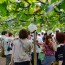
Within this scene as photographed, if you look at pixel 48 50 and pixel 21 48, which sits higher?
pixel 21 48

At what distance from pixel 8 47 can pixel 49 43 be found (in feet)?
3.88

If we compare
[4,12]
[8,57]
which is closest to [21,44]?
[8,57]

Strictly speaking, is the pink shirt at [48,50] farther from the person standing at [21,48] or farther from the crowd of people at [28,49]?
the person standing at [21,48]

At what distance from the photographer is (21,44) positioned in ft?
18.0

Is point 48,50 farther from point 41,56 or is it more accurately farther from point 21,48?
point 21,48

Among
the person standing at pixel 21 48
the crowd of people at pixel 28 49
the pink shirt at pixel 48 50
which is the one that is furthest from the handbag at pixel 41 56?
the person standing at pixel 21 48

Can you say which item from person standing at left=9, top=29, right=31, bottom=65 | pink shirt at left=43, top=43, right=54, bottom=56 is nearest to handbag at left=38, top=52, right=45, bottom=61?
pink shirt at left=43, top=43, right=54, bottom=56

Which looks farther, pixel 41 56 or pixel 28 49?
pixel 41 56

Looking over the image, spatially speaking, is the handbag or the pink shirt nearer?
the pink shirt

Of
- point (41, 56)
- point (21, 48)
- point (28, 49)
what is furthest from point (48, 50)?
point (21, 48)

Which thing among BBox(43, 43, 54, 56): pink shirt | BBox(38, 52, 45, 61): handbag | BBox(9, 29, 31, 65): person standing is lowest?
BBox(38, 52, 45, 61): handbag

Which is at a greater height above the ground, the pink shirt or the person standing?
the person standing

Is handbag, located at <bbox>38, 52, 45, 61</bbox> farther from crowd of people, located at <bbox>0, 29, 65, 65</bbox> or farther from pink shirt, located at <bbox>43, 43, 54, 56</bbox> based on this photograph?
pink shirt, located at <bbox>43, 43, 54, 56</bbox>

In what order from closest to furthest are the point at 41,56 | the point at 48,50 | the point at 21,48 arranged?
the point at 21,48
the point at 48,50
the point at 41,56
